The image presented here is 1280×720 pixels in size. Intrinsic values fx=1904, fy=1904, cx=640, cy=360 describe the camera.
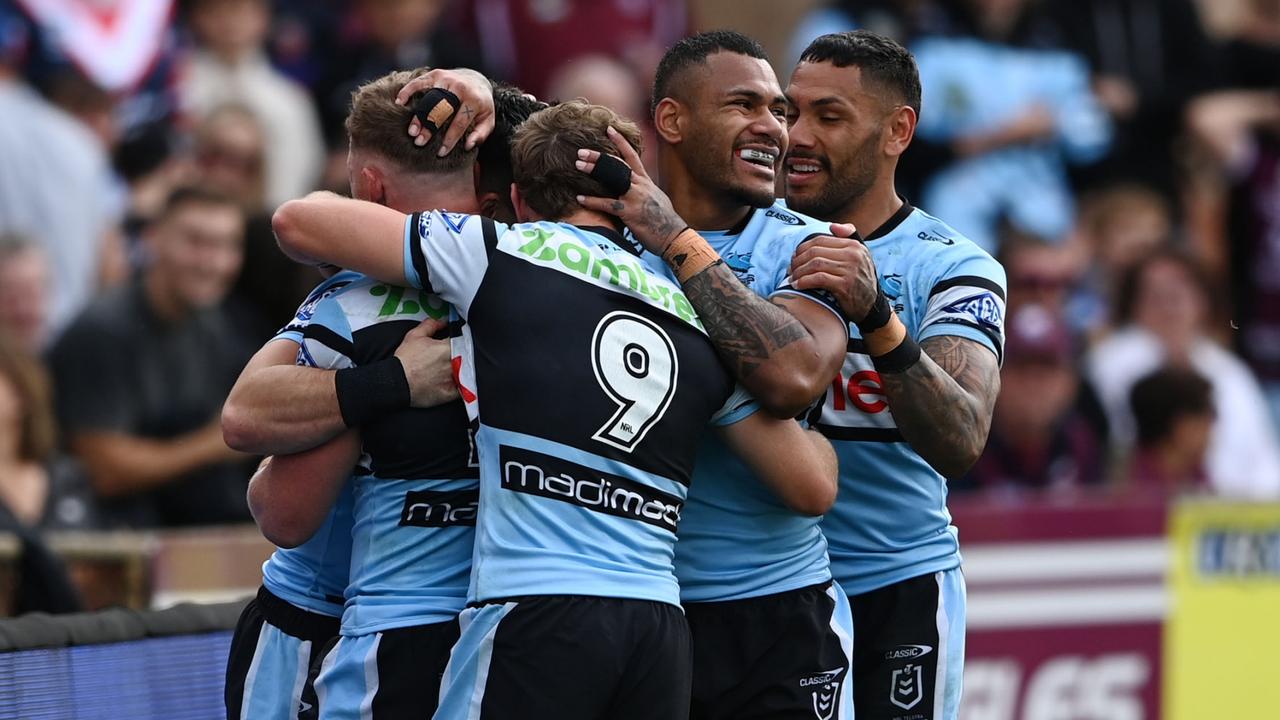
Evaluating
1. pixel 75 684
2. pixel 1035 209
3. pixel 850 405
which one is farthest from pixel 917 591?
pixel 1035 209

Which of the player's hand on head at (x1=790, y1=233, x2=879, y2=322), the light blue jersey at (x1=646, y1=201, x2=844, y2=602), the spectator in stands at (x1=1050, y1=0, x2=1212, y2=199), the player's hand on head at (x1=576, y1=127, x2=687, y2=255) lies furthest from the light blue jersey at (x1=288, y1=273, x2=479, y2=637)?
the spectator in stands at (x1=1050, y1=0, x2=1212, y2=199)

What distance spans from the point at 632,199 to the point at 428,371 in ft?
2.09

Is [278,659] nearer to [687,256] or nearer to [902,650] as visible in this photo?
[687,256]

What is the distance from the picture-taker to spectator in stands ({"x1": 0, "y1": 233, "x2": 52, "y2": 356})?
8633mm

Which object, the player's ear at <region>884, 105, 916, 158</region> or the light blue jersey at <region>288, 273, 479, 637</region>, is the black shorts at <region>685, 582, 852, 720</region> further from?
the player's ear at <region>884, 105, 916, 158</region>

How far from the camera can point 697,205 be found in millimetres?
5016

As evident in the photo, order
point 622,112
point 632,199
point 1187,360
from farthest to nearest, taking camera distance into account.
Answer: point 1187,360 → point 622,112 → point 632,199

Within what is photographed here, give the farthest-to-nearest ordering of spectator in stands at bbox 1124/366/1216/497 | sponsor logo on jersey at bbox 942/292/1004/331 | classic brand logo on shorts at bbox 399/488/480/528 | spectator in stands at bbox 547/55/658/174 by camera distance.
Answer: spectator in stands at bbox 547/55/658/174 < spectator in stands at bbox 1124/366/1216/497 < sponsor logo on jersey at bbox 942/292/1004/331 < classic brand logo on shorts at bbox 399/488/480/528

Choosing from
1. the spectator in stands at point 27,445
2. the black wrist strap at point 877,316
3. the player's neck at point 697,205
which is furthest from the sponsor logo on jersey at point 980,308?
the spectator in stands at point 27,445

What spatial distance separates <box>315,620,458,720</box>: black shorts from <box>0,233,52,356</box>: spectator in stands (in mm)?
4758

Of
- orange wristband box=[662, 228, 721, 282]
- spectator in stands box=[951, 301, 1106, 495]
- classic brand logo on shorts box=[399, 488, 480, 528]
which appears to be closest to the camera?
classic brand logo on shorts box=[399, 488, 480, 528]

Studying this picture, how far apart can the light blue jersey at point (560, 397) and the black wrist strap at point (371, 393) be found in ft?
0.48

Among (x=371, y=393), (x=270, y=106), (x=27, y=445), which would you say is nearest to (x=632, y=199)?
(x=371, y=393)

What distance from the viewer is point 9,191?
940cm
